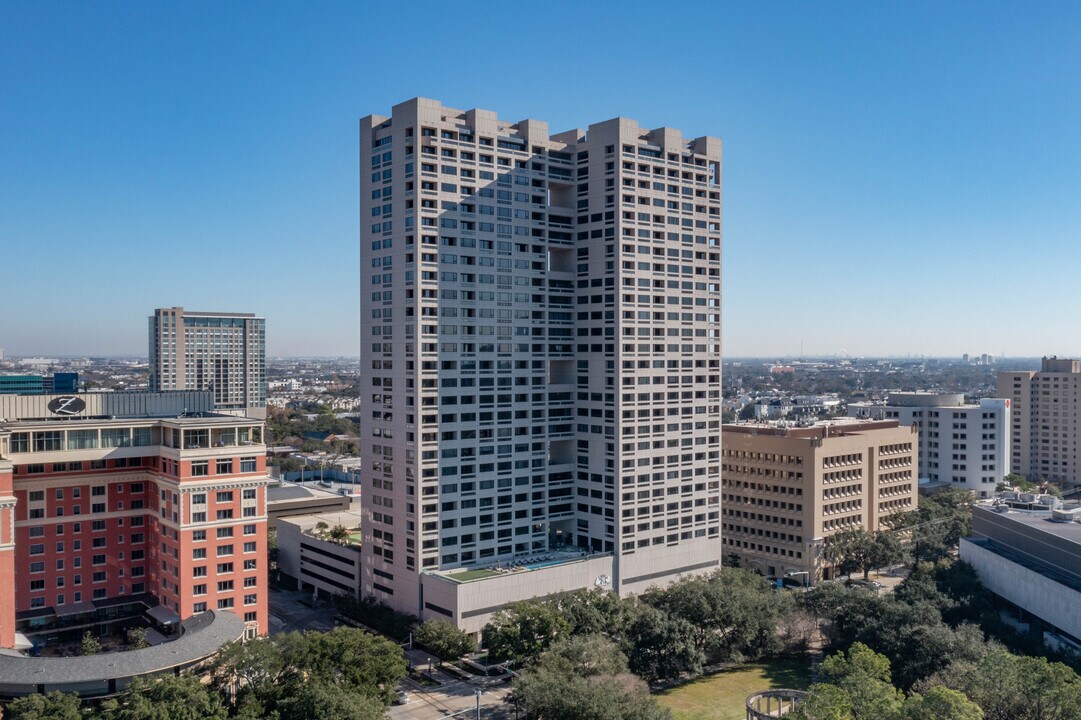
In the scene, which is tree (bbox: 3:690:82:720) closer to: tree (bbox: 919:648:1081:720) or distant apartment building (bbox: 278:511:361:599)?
distant apartment building (bbox: 278:511:361:599)

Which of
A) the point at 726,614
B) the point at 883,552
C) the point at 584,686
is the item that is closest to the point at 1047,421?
the point at 883,552

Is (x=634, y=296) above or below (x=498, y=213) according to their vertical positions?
below

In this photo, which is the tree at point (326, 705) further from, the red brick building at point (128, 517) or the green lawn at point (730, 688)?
the green lawn at point (730, 688)

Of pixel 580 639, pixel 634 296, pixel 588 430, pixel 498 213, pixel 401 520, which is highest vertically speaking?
pixel 498 213

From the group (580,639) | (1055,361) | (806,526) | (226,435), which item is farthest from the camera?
(1055,361)

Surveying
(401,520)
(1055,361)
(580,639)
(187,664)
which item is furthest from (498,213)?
(1055,361)

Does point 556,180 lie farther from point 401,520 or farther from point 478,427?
point 401,520

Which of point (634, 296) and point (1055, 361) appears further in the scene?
point (1055, 361)

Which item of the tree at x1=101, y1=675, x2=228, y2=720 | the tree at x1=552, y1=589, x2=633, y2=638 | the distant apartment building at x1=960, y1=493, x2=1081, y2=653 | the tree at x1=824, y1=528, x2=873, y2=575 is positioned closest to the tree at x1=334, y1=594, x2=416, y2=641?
the tree at x1=552, y1=589, x2=633, y2=638
